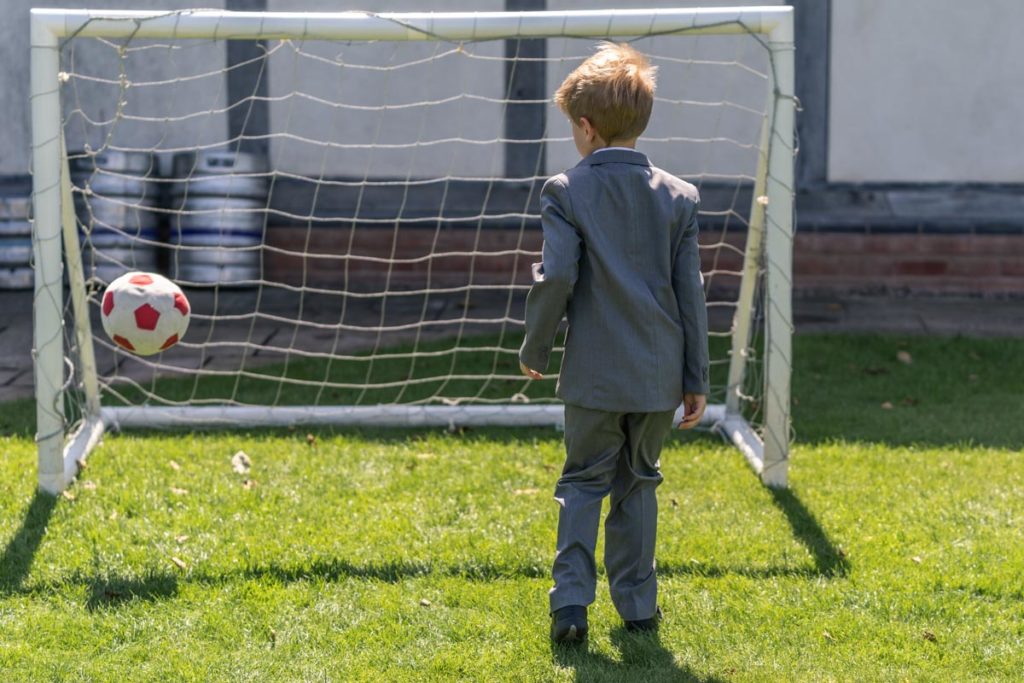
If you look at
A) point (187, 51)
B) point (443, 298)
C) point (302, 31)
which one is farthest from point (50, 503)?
point (187, 51)

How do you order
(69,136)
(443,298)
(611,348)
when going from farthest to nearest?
(69,136) → (443,298) → (611,348)

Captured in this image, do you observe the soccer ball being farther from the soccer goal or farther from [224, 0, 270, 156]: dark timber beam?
[224, 0, 270, 156]: dark timber beam

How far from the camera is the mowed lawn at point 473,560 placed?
326 cm

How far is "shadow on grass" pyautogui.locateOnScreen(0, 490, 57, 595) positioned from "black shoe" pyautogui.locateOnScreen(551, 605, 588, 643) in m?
1.56

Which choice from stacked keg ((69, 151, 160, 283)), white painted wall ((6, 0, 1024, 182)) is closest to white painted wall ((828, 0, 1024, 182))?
white painted wall ((6, 0, 1024, 182))

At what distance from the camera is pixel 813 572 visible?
12.6 ft

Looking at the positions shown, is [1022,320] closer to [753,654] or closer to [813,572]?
[813,572]

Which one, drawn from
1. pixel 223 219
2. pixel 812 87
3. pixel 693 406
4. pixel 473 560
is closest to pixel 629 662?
pixel 693 406

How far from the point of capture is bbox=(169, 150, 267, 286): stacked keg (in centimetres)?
859

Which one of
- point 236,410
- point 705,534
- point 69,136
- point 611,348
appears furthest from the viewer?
point 69,136

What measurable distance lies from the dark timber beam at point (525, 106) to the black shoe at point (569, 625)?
18.3ft

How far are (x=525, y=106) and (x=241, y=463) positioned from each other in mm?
4425

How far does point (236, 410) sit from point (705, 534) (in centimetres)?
222

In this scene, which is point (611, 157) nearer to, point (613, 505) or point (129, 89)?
point (613, 505)
